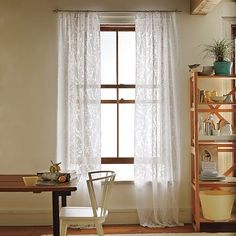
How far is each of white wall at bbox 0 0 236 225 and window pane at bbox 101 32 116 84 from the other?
0.34m

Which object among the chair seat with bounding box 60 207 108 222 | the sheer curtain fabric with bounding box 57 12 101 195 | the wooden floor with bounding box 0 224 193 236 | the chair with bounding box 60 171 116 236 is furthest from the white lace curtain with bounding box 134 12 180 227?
the chair with bounding box 60 171 116 236

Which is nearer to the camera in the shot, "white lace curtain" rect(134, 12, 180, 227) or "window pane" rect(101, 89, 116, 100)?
"white lace curtain" rect(134, 12, 180, 227)

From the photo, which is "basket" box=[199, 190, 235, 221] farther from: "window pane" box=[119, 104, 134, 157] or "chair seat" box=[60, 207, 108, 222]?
"chair seat" box=[60, 207, 108, 222]

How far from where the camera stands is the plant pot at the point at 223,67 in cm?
496

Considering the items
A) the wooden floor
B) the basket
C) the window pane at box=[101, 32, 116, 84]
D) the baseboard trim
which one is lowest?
the wooden floor

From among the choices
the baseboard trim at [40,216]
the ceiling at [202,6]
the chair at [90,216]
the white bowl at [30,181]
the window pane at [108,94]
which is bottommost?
the baseboard trim at [40,216]

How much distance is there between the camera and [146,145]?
5191 millimetres

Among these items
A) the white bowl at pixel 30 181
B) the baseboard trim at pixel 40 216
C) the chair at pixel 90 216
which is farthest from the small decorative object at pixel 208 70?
the white bowl at pixel 30 181

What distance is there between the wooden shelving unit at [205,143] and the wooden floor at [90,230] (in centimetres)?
23

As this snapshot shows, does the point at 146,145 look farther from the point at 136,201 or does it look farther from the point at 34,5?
the point at 34,5

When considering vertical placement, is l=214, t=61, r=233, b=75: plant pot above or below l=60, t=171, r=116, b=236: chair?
above

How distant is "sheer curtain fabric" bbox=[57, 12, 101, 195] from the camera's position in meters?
5.16

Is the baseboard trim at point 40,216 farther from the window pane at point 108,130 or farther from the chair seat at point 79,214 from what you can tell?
the chair seat at point 79,214

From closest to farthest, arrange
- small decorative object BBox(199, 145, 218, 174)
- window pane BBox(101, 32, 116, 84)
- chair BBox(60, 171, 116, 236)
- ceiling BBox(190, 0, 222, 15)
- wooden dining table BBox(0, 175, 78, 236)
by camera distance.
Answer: wooden dining table BBox(0, 175, 78, 236)
chair BBox(60, 171, 116, 236)
ceiling BBox(190, 0, 222, 15)
small decorative object BBox(199, 145, 218, 174)
window pane BBox(101, 32, 116, 84)
